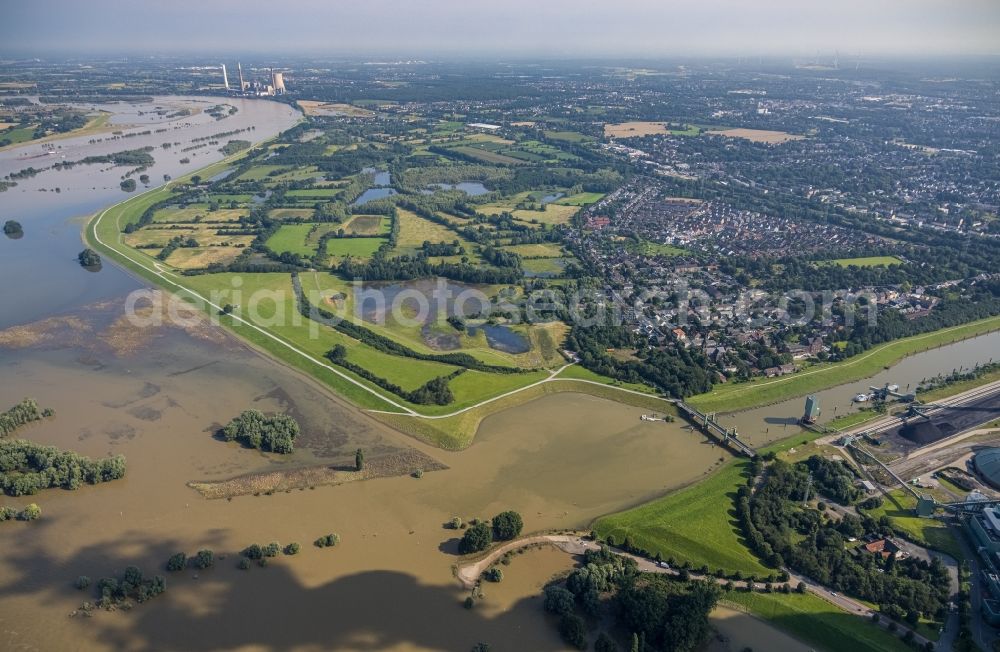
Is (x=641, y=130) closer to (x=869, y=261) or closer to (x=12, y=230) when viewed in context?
(x=869, y=261)

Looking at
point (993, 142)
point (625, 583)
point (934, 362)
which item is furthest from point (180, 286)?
point (993, 142)

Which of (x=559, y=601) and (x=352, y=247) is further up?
(x=352, y=247)

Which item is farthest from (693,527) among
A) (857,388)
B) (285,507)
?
(857,388)

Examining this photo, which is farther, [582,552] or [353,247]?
A: [353,247]

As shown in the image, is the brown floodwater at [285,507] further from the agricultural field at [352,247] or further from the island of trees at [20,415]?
the agricultural field at [352,247]

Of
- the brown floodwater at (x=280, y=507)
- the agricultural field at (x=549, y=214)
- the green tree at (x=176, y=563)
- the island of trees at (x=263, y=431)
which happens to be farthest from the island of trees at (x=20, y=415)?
the agricultural field at (x=549, y=214)

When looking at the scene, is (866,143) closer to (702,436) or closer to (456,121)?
(456,121)
